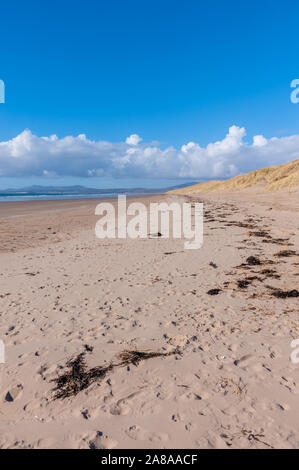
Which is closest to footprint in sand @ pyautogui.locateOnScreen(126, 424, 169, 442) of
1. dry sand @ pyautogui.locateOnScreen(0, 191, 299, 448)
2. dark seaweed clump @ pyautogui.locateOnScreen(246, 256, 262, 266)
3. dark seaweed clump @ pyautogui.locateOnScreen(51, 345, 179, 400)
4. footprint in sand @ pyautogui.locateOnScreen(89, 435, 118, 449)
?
dry sand @ pyautogui.locateOnScreen(0, 191, 299, 448)

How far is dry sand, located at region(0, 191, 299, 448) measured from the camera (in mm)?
2865

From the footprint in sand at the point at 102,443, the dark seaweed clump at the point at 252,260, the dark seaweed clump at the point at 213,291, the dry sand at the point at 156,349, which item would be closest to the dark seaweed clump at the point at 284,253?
the dry sand at the point at 156,349

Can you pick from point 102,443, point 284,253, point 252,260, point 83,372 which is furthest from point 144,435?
point 284,253

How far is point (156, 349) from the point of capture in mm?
4324

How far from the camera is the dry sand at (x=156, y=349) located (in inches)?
113

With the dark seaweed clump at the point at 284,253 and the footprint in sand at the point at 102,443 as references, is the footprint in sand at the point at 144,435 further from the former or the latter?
the dark seaweed clump at the point at 284,253

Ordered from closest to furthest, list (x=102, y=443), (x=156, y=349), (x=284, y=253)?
(x=102, y=443) < (x=156, y=349) < (x=284, y=253)

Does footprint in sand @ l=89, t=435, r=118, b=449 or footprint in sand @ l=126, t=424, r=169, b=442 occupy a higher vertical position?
footprint in sand @ l=126, t=424, r=169, b=442

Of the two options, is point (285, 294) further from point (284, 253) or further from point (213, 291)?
point (284, 253)

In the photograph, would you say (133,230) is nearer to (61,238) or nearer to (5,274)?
(61,238)

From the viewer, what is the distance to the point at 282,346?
13.9 feet

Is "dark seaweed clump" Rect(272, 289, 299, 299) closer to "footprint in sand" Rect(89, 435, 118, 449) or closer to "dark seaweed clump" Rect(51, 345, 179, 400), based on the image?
"dark seaweed clump" Rect(51, 345, 179, 400)

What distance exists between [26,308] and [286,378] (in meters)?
5.38
